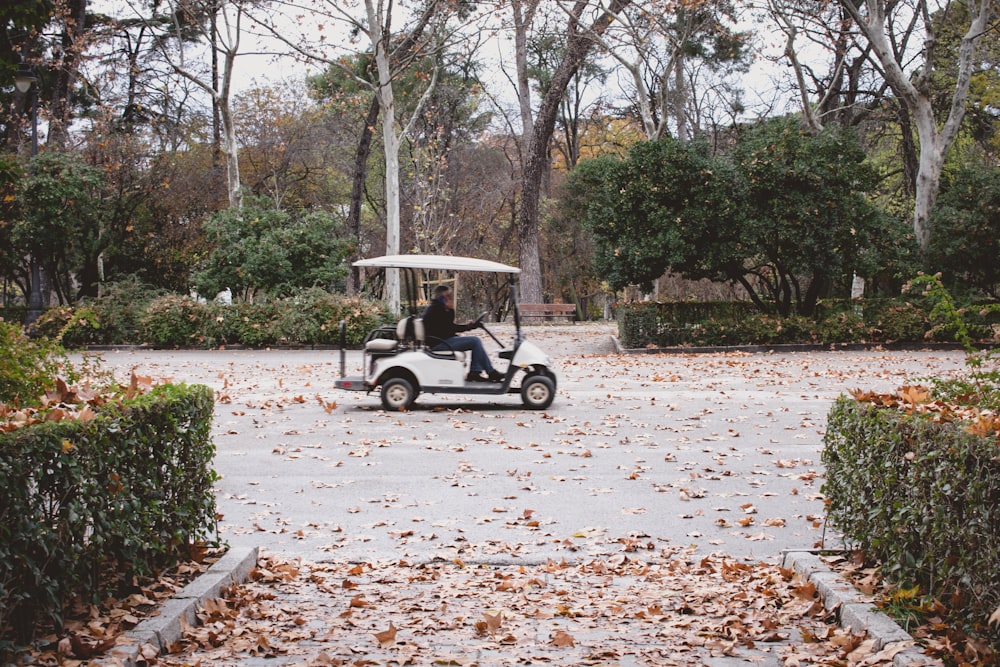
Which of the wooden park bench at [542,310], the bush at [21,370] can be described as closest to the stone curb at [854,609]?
the bush at [21,370]

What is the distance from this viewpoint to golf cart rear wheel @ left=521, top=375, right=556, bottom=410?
13312 millimetres

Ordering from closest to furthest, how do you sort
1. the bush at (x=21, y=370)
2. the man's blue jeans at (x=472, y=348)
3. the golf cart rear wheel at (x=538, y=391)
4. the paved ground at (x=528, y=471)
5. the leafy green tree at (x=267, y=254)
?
the bush at (x=21, y=370)
the paved ground at (x=528, y=471)
the man's blue jeans at (x=472, y=348)
the golf cart rear wheel at (x=538, y=391)
the leafy green tree at (x=267, y=254)

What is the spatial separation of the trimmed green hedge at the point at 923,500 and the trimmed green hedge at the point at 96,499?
3488 millimetres

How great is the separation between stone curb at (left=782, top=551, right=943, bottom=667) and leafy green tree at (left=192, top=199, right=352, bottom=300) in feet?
77.1

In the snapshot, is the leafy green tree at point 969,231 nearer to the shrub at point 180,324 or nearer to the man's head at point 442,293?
the man's head at point 442,293

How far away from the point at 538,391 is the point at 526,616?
8429 millimetres

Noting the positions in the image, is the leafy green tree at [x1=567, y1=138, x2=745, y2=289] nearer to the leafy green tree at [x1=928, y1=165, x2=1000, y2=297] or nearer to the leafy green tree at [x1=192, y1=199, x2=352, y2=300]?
the leafy green tree at [x1=928, y1=165, x2=1000, y2=297]

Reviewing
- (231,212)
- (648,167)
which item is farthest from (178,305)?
(648,167)

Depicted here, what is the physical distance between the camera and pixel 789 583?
527 centimetres

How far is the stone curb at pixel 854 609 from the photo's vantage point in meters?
3.87

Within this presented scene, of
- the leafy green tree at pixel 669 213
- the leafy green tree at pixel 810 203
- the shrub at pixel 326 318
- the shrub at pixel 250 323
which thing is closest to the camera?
the leafy green tree at pixel 810 203

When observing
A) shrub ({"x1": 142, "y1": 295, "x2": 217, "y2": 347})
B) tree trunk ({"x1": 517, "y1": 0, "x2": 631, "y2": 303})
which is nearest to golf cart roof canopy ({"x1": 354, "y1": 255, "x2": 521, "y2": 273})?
shrub ({"x1": 142, "y1": 295, "x2": 217, "y2": 347})

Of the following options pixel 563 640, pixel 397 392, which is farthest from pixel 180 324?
pixel 563 640

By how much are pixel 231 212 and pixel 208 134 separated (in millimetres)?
14967
